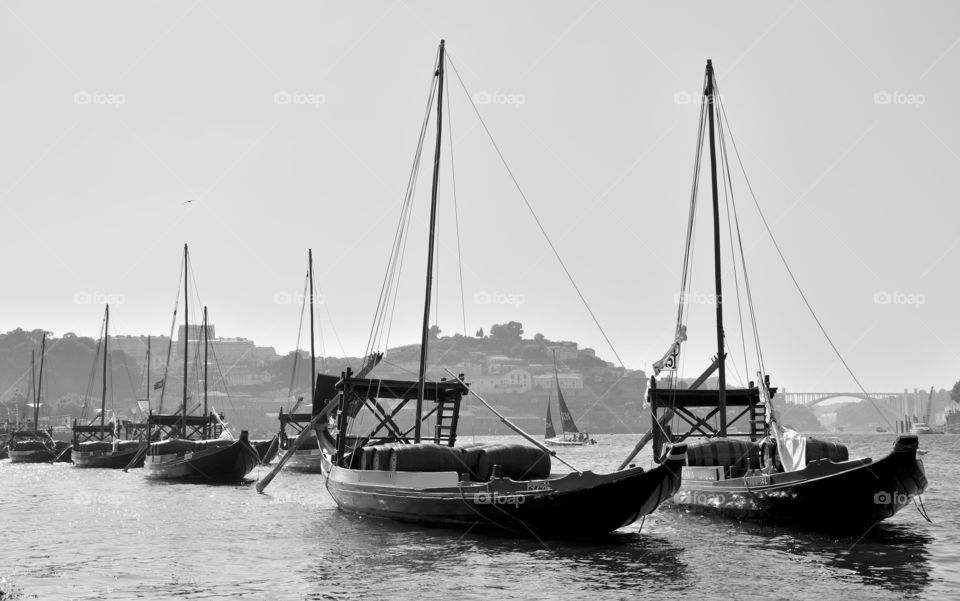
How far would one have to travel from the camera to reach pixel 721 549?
95.2ft

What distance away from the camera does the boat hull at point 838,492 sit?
2994 cm

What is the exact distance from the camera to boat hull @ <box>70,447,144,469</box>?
8725 cm

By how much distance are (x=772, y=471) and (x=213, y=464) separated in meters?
39.6

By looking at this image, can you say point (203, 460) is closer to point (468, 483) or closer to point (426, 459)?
point (426, 459)

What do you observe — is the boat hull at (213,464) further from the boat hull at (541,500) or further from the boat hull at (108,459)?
the boat hull at (541,500)

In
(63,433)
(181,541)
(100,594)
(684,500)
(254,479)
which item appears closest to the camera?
(100,594)

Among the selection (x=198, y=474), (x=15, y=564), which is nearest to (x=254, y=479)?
(x=198, y=474)

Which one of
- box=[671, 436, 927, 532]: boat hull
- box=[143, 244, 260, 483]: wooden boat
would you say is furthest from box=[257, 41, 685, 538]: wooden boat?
box=[143, 244, 260, 483]: wooden boat

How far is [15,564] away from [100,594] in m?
6.59

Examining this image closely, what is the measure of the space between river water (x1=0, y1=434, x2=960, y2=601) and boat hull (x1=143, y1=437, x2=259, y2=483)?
68.6ft

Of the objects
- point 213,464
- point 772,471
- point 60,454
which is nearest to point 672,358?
point 772,471

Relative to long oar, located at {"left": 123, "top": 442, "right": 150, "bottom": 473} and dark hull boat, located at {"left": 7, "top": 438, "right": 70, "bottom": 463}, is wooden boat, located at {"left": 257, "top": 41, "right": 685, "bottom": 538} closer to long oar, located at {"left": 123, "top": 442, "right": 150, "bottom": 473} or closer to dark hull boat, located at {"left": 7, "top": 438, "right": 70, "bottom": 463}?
long oar, located at {"left": 123, "top": 442, "right": 150, "bottom": 473}

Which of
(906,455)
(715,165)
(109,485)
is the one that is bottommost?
(109,485)

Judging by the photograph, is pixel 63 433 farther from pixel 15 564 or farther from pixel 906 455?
pixel 906 455
